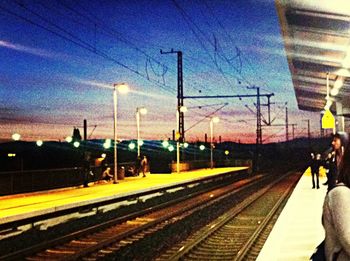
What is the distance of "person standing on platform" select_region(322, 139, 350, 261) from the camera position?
8.14 ft

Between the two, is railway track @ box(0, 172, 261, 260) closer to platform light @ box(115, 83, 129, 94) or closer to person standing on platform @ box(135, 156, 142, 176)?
platform light @ box(115, 83, 129, 94)

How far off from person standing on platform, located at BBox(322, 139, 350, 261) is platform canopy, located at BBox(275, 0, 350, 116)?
32.4 ft

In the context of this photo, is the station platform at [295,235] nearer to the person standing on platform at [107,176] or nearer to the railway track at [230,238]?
the railway track at [230,238]

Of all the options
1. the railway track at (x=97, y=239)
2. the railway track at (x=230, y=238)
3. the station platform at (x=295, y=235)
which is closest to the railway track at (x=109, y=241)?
the railway track at (x=97, y=239)

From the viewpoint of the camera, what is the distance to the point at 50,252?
11.2 m

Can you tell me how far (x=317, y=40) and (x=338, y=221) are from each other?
15226mm

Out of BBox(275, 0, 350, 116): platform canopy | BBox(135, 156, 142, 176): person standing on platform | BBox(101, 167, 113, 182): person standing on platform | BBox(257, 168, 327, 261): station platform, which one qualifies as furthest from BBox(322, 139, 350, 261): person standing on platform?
BBox(135, 156, 142, 176): person standing on platform

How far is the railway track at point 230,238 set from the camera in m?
10.7

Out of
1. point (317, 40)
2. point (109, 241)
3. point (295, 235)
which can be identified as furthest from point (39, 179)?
point (295, 235)

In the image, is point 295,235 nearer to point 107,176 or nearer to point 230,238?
point 230,238

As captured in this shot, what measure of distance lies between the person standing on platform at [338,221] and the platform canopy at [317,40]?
9863mm

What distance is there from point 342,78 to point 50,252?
15.4 meters

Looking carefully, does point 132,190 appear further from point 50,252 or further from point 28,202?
point 50,252

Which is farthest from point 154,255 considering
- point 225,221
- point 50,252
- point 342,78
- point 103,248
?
point 342,78
